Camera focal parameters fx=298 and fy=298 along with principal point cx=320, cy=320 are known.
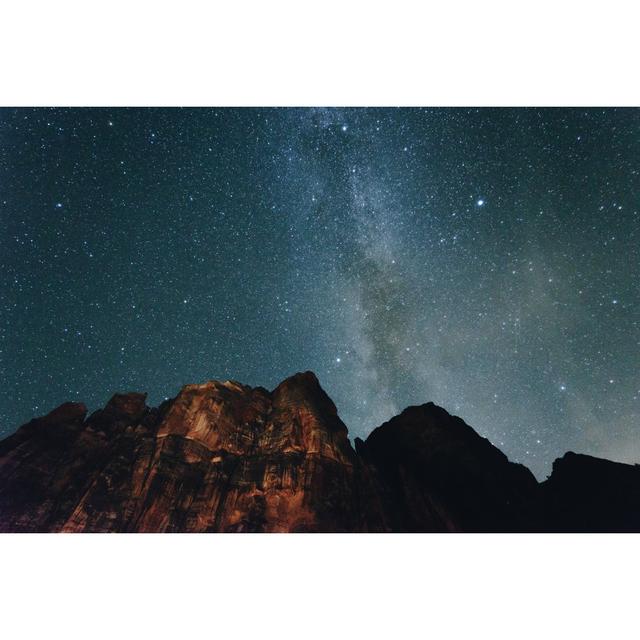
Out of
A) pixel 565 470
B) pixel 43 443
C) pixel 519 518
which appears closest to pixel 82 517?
pixel 43 443

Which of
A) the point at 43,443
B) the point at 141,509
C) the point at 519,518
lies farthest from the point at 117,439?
the point at 519,518

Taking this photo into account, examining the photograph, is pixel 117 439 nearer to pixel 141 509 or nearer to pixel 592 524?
pixel 141 509

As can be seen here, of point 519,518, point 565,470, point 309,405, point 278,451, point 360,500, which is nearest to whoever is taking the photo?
point 360,500

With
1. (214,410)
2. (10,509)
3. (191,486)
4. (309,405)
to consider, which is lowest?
(10,509)

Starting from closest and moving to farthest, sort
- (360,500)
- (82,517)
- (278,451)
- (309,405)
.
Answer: (82,517)
(360,500)
(278,451)
(309,405)

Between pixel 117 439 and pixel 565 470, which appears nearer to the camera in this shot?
pixel 117 439

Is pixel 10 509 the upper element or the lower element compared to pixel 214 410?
lower
